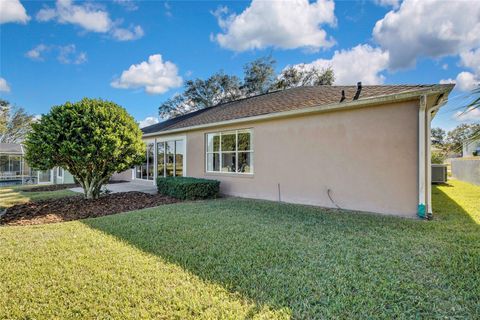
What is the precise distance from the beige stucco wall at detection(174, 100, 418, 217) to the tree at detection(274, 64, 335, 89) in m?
19.3

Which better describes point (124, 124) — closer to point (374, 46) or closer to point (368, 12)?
point (368, 12)

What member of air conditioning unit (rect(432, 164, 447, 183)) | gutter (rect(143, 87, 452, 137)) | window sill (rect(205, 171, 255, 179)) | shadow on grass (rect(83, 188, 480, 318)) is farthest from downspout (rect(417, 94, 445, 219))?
air conditioning unit (rect(432, 164, 447, 183))

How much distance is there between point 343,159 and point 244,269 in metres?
5.30

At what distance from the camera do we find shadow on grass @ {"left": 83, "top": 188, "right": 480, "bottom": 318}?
2.94m

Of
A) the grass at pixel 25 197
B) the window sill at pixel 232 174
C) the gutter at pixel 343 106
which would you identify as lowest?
the grass at pixel 25 197

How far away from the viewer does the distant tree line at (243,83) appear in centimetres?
2772

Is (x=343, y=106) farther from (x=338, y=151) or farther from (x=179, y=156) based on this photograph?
(x=179, y=156)

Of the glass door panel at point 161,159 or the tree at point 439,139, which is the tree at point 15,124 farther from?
the tree at point 439,139

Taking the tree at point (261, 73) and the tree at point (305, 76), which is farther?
the tree at point (261, 73)

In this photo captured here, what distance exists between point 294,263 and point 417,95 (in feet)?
17.5

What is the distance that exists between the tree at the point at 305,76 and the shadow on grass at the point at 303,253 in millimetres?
21921

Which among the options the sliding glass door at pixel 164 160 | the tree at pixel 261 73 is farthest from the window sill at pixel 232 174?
the tree at pixel 261 73

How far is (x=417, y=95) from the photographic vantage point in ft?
20.8

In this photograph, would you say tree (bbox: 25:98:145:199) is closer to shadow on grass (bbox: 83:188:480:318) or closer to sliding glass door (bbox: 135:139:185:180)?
shadow on grass (bbox: 83:188:480:318)
